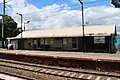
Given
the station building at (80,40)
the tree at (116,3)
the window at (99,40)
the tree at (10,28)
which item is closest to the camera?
the tree at (116,3)

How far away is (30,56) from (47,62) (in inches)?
118

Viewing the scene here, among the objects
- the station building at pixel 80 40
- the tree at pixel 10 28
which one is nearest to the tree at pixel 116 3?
the station building at pixel 80 40

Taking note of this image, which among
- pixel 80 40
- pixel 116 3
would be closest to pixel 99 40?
pixel 80 40

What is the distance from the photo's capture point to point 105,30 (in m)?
43.1

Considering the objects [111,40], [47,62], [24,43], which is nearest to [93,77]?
[47,62]

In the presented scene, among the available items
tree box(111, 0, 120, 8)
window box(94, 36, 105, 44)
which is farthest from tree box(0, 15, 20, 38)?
tree box(111, 0, 120, 8)

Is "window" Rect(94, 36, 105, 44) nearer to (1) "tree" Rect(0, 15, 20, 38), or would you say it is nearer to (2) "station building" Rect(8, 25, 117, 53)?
(2) "station building" Rect(8, 25, 117, 53)

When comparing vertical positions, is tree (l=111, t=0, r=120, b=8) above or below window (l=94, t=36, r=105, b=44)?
above

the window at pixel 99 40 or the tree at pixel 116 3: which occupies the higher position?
the tree at pixel 116 3

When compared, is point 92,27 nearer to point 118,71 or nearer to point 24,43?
point 24,43

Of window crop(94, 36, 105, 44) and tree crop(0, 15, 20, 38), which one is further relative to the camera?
tree crop(0, 15, 20, 38)

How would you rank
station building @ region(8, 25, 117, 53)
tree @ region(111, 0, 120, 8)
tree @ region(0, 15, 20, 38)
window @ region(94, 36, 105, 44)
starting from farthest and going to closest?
tree @ region(0, 15, 20, 38)
window @ region(94, 36, 105, 44)
station building @ region(8, 25, 117, 53)
tree @ region(111, 0, 120, 8)

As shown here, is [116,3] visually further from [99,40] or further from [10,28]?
[10,28]

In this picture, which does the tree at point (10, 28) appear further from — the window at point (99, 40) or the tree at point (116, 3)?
the tree at point (116, 3)
